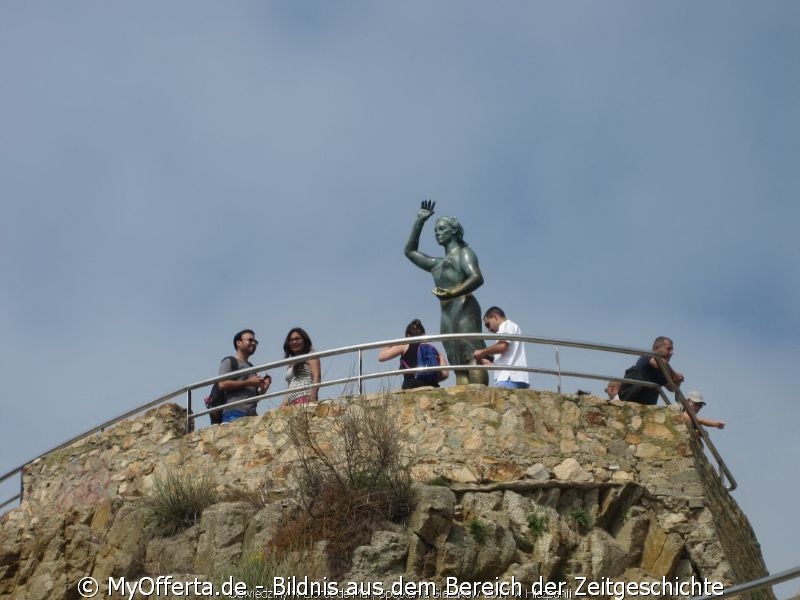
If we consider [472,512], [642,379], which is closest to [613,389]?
[642,379]

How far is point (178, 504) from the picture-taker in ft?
49.5

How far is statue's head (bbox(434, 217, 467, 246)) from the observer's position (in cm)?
1727

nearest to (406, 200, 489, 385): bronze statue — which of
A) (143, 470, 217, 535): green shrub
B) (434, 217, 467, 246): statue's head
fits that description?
(434, 217, 467, 246): statue's head

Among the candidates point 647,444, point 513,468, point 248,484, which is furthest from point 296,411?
point 647,444

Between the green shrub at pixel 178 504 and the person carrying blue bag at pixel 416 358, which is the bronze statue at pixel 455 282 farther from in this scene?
the green shrub at pixel 178 504

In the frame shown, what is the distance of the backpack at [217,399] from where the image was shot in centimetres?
1695

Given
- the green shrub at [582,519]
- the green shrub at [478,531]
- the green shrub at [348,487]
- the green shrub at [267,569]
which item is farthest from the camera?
the green shrub at [582,519]

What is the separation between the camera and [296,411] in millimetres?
15781

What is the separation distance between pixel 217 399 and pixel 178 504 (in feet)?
6.93

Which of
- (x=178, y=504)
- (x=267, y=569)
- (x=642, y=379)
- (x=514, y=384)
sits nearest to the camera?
(x=267, y=569)

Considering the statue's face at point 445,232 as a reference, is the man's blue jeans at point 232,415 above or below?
below

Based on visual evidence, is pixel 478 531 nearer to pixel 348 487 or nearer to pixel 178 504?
pixel 348 487

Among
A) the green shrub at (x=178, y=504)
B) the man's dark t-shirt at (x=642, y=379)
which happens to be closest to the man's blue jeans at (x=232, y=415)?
the green shrub at (x=178, y=504)

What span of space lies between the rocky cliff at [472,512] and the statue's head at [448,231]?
224 cm
